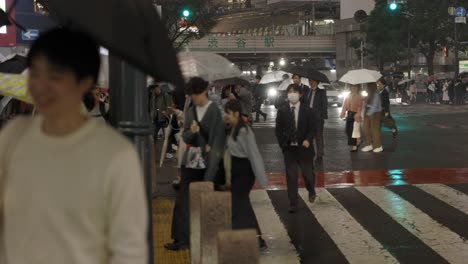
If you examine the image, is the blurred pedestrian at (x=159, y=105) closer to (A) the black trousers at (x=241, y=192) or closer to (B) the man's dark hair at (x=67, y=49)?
(A) the black trousers at (x=241, y=192)

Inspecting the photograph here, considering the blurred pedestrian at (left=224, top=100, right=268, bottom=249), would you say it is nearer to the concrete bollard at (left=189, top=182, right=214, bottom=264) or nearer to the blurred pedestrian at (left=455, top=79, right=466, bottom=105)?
the concrete bollard at (left=189, top=182, right=214, bottom=264)

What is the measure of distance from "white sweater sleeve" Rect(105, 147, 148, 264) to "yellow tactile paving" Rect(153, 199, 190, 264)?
16.4 feet

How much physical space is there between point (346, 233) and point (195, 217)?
2237 millimetres

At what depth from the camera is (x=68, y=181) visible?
98.7 inches

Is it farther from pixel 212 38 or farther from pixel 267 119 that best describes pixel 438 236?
pixel 212 38

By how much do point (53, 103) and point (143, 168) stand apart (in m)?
1.12

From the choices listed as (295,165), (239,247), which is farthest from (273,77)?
(239,247)

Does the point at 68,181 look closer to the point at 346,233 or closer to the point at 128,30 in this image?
the point at 128,30

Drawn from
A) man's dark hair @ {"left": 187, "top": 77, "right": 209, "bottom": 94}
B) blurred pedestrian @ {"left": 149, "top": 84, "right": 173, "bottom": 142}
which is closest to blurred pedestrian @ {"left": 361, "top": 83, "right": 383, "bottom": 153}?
blurred pedestrian @ {"left": 149, "top": 84, "right": 173, "bottom": 142}

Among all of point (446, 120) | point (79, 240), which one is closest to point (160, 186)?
point (79, 240)

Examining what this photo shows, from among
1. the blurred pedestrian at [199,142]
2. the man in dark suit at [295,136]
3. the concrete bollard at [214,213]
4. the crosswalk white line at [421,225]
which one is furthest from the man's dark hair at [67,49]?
the man in dark suit at [295,136]

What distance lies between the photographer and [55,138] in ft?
8.34

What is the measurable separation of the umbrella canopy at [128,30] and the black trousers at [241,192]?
505 cm

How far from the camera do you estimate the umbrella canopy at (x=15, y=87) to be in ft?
24.4
